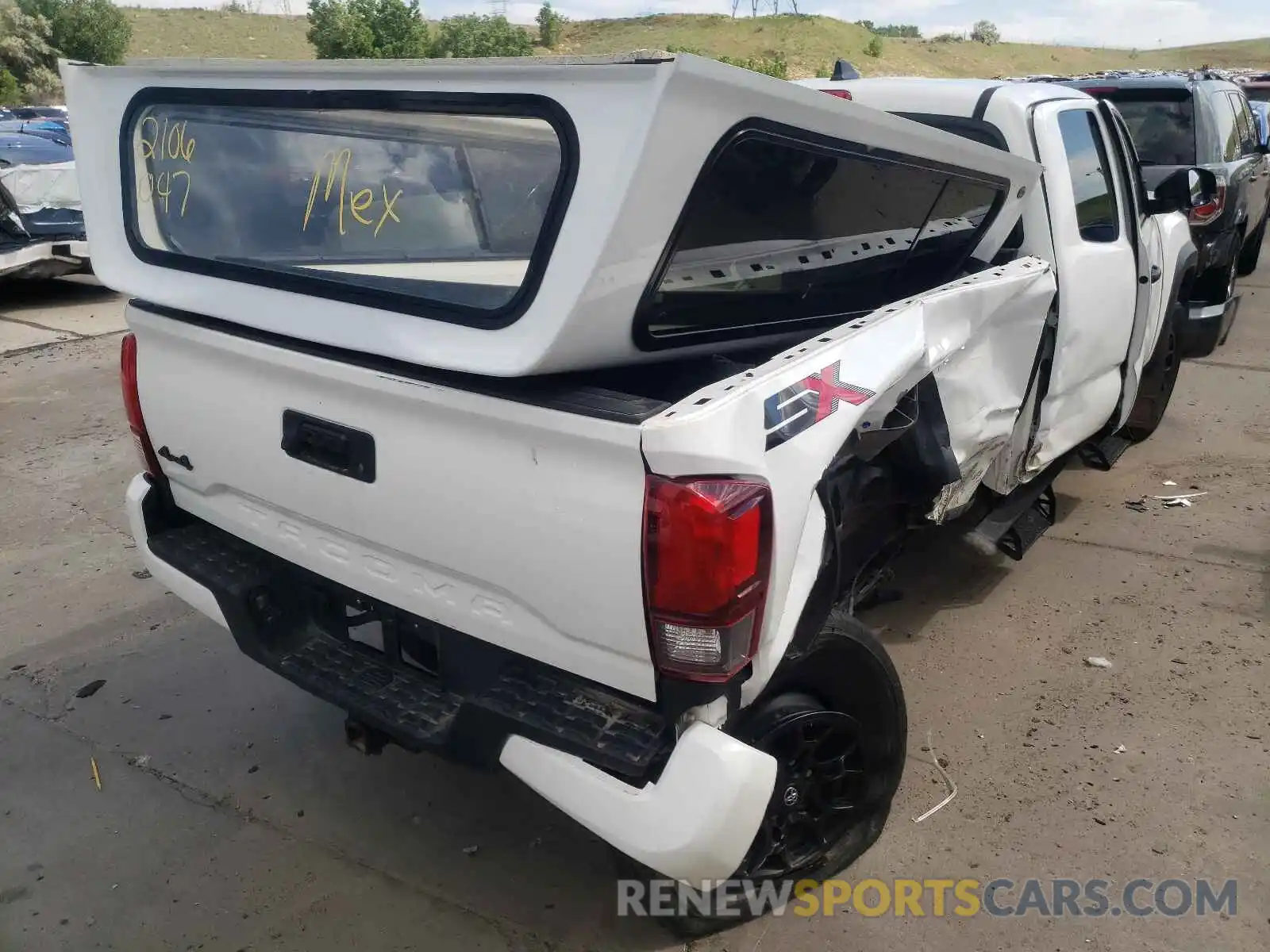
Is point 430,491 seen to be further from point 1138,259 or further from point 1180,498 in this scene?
point 1180,498

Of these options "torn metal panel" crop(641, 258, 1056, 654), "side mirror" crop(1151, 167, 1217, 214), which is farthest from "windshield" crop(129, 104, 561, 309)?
"side mirror" crop(1151, 167, 1217, 214)

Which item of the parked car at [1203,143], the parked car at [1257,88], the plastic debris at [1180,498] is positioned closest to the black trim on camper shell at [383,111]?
the plastic debris at [1180,498]

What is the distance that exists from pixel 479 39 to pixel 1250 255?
56.5 meters

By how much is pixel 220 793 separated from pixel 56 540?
2369 mm

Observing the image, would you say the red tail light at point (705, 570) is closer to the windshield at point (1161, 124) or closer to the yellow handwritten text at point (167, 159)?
the yellow handwritten text at point (167, 159)

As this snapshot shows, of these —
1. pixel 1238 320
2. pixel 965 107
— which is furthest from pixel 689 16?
pixel 965 107

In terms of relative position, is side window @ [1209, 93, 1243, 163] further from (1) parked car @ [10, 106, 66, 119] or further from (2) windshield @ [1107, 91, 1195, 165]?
(1) parked car @ [10, 106, 66, 119]

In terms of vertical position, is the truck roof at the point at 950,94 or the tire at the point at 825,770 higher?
the truck roof at the point at 950,94

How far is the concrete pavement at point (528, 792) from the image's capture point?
2.56 m

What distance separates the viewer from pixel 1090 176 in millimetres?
3842

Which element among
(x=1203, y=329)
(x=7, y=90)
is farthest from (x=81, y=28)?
(x=1203, y=329)

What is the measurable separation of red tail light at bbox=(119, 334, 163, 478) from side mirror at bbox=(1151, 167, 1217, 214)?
4.16 m

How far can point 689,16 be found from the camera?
83.2 meters

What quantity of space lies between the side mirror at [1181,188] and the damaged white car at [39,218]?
28.9 feet
